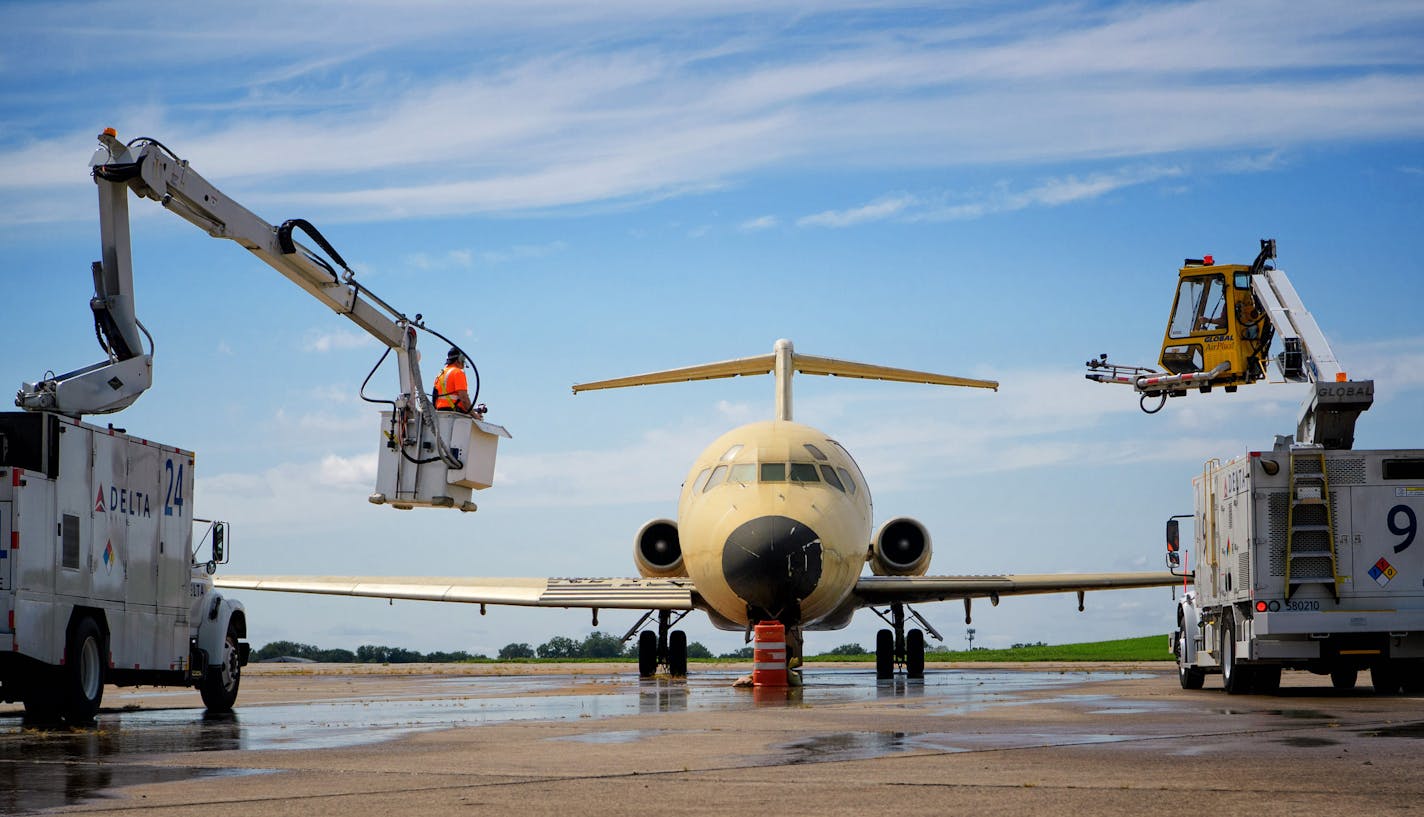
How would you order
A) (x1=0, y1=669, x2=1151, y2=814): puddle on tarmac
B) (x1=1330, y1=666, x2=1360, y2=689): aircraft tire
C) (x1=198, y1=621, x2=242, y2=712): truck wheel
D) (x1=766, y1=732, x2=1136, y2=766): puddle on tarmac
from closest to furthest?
(x1=0, y1=669, x2=1151, y2=814): puddle on tarmac < (x1=766, y1=732, x2=1136, y2=766): puddle on tarmac < (x1=198, y1=621, x2=242, y2=712): truck wheel < (x1=1330, y1=666, x2=1360, y2=689): aircraft tire

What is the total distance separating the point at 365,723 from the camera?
1287 centimetres

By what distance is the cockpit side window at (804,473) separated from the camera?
68.6 ft

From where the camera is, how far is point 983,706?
46.9ft

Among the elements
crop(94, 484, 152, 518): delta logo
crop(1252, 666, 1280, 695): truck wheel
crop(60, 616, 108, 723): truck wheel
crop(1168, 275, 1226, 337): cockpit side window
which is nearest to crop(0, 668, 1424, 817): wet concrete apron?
crop(60, 616, 108, 723): truck wheel

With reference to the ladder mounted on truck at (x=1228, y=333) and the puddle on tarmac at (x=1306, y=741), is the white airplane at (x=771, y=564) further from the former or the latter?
the puddle on tarmac at (x=1306, y=741)

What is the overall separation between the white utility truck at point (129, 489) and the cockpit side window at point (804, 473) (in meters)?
4.75

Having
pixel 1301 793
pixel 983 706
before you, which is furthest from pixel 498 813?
pixel 983 706

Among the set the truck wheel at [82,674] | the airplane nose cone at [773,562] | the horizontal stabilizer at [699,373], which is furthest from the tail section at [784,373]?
the truck wheel at [82,674]

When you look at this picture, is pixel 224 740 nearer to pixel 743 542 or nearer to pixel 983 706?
pixel 983 706

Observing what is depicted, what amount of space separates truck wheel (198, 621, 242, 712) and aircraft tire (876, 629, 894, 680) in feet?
40.5

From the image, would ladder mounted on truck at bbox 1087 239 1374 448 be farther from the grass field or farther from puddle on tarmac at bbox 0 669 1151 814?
the grass field

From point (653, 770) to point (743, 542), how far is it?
36.8ft

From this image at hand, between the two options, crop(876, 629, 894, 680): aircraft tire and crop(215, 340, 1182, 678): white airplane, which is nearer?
crop(215, 340, 1182, 678): white airplane

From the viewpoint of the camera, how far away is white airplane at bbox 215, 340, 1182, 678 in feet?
63.8
